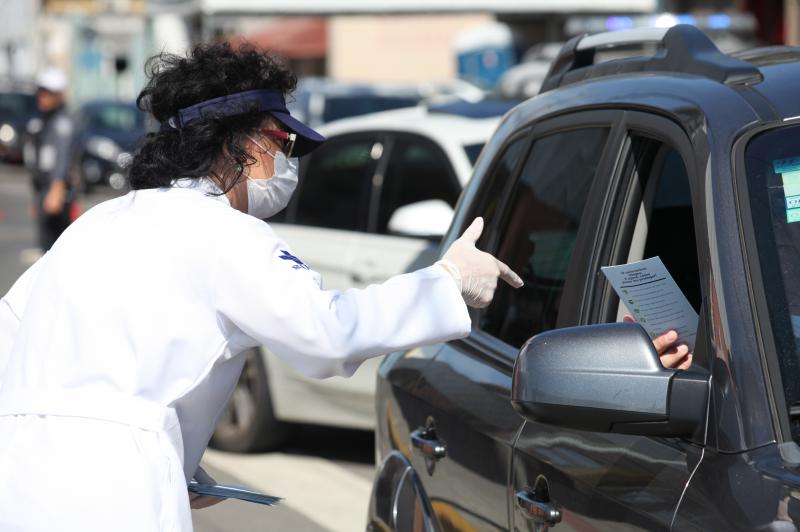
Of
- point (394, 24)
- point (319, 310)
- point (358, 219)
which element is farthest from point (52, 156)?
point (394, 24)

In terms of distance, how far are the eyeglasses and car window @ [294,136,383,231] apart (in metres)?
3.87

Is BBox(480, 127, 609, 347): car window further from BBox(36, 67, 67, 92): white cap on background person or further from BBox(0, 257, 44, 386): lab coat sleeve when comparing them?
BBox(36, 67, 67, 92): white cap on background person

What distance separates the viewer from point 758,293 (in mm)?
2250

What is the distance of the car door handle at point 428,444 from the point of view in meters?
2.97

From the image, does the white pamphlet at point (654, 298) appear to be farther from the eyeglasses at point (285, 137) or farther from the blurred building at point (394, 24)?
the blurred building at point (394, 24)

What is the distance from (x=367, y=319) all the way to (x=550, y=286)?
2.34 ft

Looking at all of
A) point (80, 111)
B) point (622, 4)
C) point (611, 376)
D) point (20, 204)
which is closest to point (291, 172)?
point (611, 376)

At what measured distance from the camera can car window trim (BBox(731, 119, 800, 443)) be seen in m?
2.13

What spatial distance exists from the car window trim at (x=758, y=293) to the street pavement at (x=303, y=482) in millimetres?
2823

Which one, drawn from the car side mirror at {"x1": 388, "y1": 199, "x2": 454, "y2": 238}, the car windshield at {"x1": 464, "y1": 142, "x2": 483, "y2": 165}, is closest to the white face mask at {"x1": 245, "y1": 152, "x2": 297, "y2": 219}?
the car side mirror at {"x1": 388, "y1": 199, "x2": 454, "y2": 238}

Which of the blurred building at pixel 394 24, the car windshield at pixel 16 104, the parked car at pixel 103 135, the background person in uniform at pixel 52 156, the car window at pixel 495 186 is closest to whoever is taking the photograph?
the car window at pixel 495 186

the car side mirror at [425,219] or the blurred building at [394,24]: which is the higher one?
the car side mirror at [425,219]

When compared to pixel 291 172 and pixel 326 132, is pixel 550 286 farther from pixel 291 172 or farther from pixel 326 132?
pixel 326 132

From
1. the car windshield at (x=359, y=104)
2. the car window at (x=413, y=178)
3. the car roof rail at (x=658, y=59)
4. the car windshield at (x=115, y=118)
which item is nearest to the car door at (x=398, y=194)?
the car window at (x=413, y=178)
